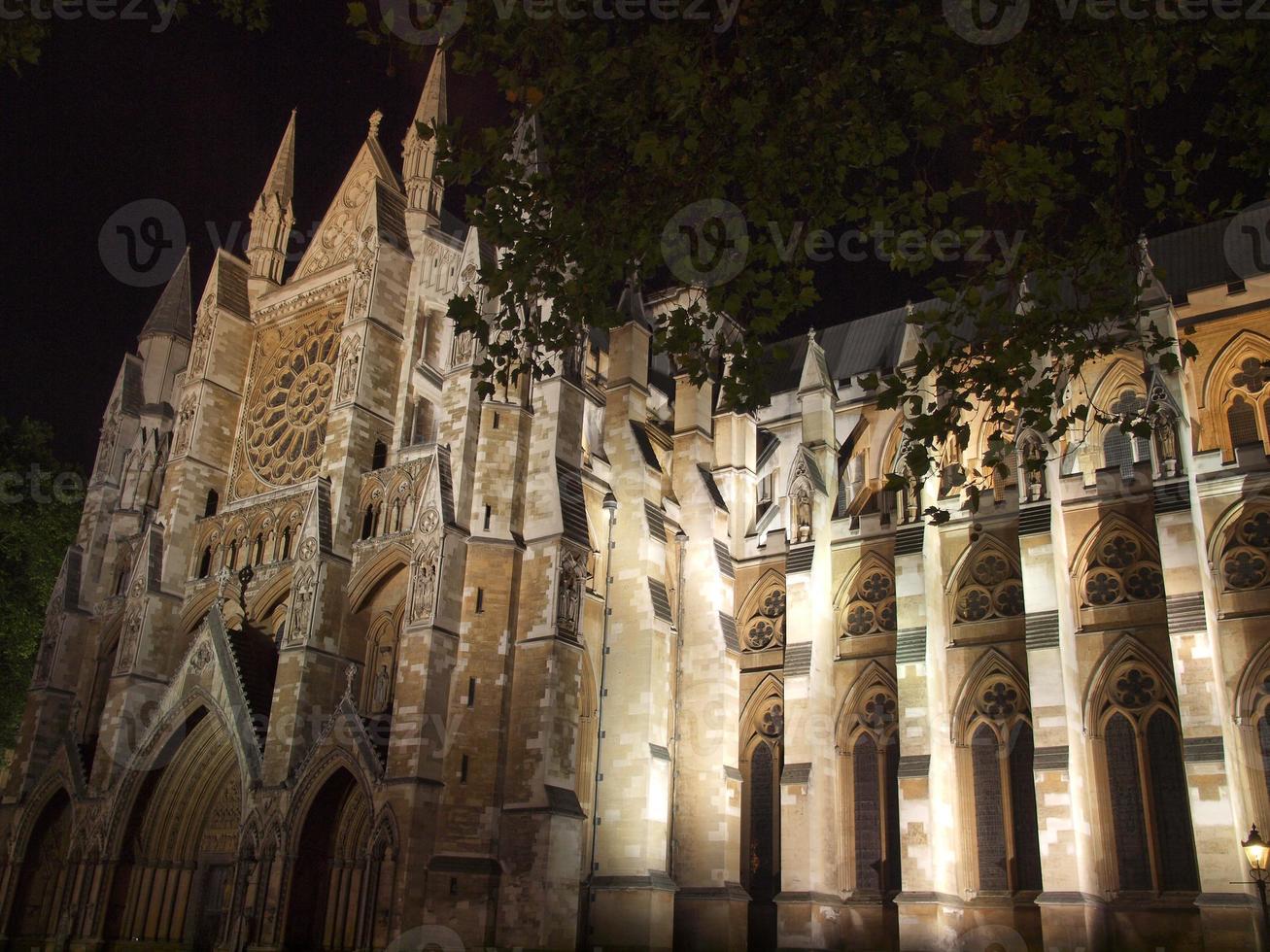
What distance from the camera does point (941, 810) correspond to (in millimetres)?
20141

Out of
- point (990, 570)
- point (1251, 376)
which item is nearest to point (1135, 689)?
point (990, 570)

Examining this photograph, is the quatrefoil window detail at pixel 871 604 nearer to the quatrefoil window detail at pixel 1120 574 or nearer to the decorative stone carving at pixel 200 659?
the quatrefoil window detail at pixel 1120 574

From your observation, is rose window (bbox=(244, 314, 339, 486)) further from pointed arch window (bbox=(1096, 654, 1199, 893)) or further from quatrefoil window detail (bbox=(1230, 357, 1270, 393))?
quatrefoil window detail (bbox=(1230, 357, 1270, 393))

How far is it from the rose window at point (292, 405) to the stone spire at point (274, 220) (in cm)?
273

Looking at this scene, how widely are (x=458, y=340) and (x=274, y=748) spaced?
28.3ft

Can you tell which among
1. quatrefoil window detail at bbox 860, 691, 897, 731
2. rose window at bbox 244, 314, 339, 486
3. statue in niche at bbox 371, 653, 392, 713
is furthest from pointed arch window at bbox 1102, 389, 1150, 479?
rose window at bbox 244, 314, 339, 486

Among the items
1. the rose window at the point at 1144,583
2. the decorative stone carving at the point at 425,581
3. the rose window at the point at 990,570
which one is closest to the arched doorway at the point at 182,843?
the decorative stone carving at the point at 425,581

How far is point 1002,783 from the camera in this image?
20609 mm

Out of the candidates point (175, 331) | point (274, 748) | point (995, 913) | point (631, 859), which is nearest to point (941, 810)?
point (995, 913)

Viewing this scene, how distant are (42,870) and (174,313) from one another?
14.5 meters

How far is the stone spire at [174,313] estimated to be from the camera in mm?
30672

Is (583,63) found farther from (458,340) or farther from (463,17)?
(458,340)

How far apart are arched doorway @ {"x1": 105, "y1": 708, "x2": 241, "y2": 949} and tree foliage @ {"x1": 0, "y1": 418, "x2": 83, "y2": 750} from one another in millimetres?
9815

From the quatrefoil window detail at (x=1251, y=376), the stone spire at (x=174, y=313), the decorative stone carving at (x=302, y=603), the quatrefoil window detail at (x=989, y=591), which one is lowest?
the decorative stone carving at (x=302, y=603)
